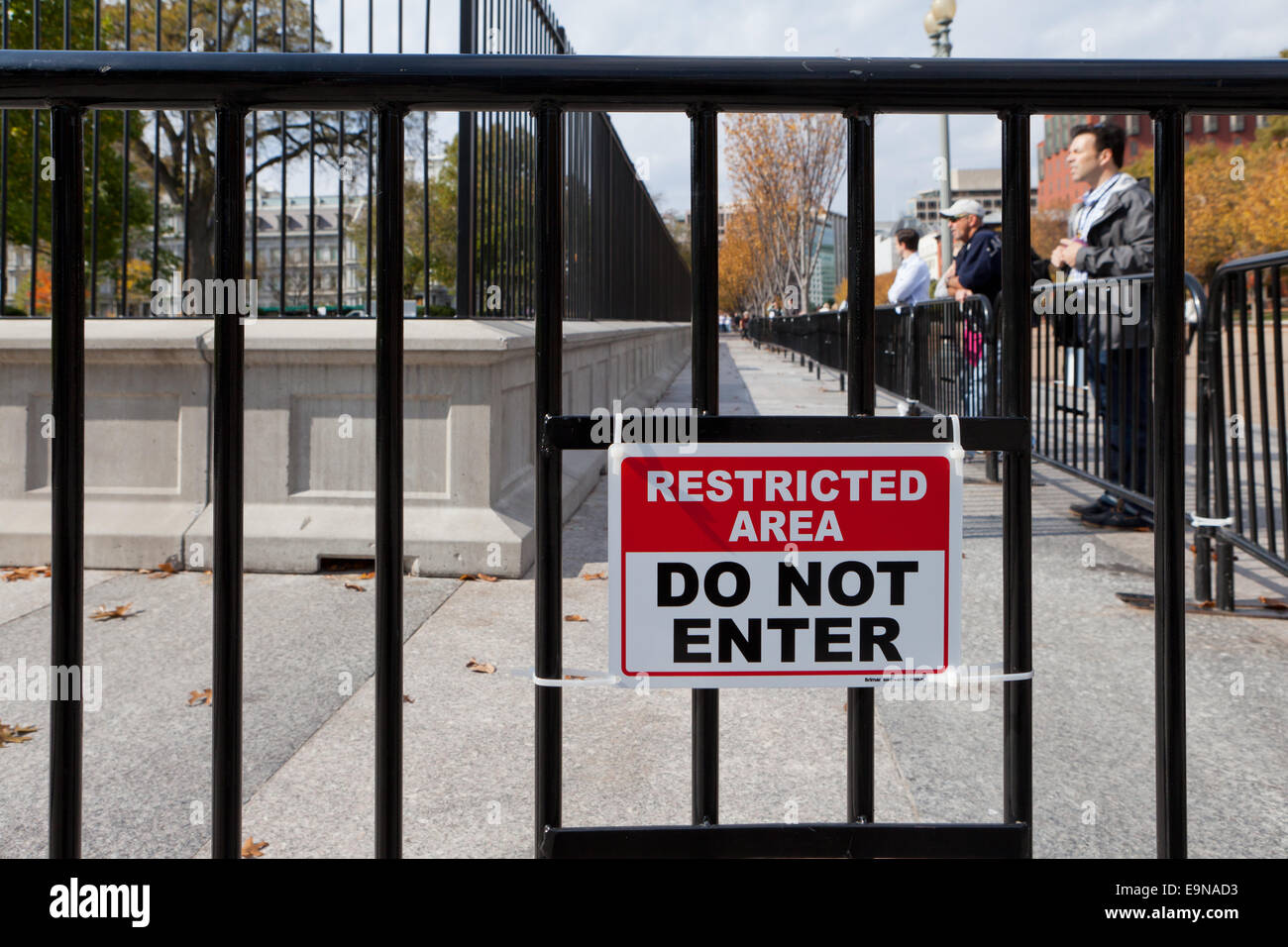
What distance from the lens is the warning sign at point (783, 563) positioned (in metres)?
1.74

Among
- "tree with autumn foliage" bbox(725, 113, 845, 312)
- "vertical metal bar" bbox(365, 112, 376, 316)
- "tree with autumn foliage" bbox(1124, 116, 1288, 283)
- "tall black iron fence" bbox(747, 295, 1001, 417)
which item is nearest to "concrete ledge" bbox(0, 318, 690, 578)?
"vertical metal bar" bbox(365, 112, 376, 316)

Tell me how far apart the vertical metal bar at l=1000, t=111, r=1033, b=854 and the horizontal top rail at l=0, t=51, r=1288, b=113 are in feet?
0.47

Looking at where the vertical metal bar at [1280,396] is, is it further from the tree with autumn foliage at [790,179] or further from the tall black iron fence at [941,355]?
the tree with autumn foliage at [790,179]

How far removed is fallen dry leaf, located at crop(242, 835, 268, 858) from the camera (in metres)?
2.54

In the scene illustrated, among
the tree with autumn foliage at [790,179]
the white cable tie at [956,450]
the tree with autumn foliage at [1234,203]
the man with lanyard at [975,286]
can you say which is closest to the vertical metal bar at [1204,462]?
the man with lanyard at [975,286]

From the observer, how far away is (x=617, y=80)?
1687 millimetres

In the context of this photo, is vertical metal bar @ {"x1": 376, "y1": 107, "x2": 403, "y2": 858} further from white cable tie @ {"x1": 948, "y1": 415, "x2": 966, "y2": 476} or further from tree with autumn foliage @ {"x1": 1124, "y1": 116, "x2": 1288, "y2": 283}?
tree with autumn foliage @ {"x1": 1124, "y1": 116, "x2": 1288, "y2": 283}

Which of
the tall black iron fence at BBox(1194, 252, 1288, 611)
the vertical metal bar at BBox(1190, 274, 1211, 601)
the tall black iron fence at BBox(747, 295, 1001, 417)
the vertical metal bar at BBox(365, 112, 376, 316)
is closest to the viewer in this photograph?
the vertical metal bar at BBox(365, 112, 376, 316)

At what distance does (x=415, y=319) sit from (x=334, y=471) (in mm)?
847

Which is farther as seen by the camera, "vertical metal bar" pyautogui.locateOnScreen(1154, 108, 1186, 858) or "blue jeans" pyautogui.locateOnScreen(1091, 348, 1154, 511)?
"blue jeans" pyautogui.locateOnScreen(1091, 348, 1154, 511)

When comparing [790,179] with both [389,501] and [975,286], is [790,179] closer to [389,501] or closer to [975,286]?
[975,286]

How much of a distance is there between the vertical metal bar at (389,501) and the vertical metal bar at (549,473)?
0.72 ft
